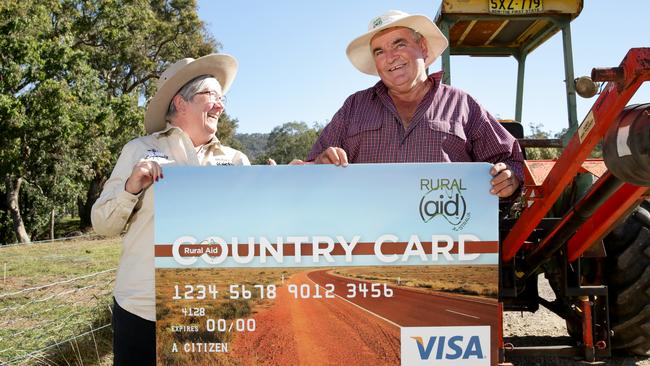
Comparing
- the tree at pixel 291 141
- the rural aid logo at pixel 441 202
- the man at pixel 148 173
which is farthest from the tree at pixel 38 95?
the tree at pixel 291 141

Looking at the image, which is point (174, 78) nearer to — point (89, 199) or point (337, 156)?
point (337, 156)

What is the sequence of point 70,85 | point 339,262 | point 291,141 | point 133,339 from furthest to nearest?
point 291,141 < point 70,85 < point 133,339 < point 339,262

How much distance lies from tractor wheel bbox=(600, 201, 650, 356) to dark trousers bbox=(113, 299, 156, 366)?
2823mm

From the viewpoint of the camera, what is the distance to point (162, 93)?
2.64 meters

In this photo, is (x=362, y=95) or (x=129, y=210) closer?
(x=129, y=210)

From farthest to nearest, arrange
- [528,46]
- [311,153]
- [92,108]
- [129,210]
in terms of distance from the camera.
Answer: [92,108]
[528,46]
[311,153]
[129,210]

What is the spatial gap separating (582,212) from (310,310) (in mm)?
1457

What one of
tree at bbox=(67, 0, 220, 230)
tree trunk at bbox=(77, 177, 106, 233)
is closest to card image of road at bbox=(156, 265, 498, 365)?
tree at bbox=(67, 0, 220, 230)

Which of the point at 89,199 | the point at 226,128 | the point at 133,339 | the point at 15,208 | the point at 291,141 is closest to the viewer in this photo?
the point at 133,339

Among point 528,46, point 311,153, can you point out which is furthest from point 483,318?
point 528,46

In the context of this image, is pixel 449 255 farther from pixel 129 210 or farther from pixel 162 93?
pixel 162 93

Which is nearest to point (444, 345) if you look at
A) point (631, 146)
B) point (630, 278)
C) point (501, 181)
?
point (501, 181)

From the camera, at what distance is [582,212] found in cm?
277

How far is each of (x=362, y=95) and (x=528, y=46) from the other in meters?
2.91
